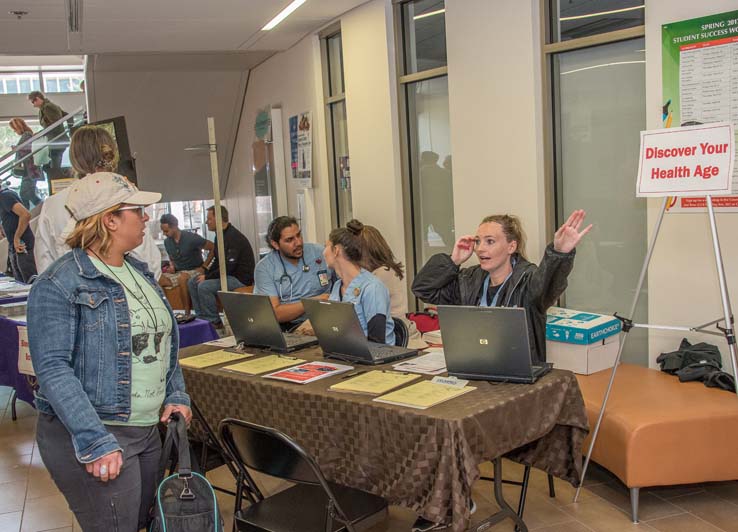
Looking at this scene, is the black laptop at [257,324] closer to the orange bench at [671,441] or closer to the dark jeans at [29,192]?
the orange bench at [671,441]

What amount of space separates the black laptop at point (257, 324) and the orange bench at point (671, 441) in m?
1.46

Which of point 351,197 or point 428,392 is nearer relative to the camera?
point 428,392

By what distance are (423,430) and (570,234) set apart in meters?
1.19

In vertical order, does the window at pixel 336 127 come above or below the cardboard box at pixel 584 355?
above

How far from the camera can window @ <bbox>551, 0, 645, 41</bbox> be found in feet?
13.9

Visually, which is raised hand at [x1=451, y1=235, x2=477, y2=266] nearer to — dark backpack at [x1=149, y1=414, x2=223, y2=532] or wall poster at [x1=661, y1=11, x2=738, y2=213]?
wall poster at [x1=661, y1=11, x2=738, y2=213]

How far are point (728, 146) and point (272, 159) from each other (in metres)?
6.21

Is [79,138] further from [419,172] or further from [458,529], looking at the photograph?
[419,172]

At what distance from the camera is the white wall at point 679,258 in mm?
3818

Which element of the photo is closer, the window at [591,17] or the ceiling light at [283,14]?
the window at [591,17]

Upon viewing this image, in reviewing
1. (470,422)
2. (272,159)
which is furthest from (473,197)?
(272,159)

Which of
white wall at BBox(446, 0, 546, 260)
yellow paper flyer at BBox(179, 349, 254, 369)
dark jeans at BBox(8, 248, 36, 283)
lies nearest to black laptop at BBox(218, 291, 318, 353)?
yellow paper flyer at BBox(179, 349, 254, 369)

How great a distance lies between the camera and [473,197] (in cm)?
531

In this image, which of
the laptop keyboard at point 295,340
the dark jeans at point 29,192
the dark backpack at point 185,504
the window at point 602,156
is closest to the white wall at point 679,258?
the window at point 602,156
